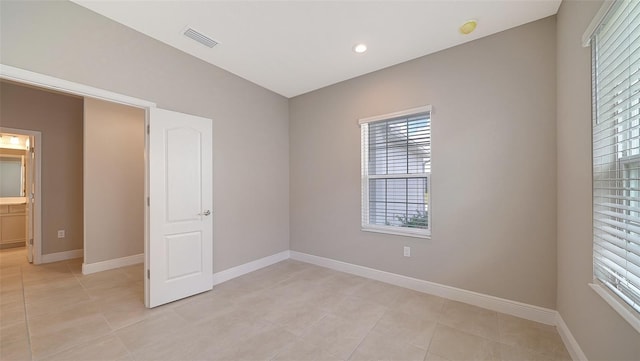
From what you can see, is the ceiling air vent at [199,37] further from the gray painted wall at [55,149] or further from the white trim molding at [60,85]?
the gray painted wall at [55,149]

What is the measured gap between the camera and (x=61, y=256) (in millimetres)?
4289

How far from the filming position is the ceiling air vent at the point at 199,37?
2.59 m

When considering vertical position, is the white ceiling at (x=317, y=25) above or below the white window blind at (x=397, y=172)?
above

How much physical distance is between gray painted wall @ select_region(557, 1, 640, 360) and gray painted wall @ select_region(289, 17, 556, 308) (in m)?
0.15

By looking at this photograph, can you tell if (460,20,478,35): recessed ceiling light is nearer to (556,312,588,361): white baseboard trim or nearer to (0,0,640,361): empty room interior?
(0,0,640,361): empty room interior

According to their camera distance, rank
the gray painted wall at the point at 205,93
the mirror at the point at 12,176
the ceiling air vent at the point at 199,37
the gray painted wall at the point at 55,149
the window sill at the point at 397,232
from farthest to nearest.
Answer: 1. the mirror at the point at 12,176
2. the gray painted wall at the point at 55,149
3. the window sill at the point at 397,232
4. the ceiling air vent at the point at 199,37
5. the gray painted wall at the point at 205,93

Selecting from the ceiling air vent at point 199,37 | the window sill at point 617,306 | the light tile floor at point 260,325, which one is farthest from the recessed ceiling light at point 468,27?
the light tile floor at point 260,325

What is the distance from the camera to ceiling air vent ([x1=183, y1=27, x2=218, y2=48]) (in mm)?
2592

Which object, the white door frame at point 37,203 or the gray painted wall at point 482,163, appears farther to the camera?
the white door frame at point 37,203

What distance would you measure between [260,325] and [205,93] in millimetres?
2831

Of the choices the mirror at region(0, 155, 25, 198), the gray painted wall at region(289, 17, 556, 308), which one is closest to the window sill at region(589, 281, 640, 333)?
the gray painted wall at region(289, 17, 556, 308)

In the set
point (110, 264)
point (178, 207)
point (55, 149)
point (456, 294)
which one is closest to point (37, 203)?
point (55, 149)

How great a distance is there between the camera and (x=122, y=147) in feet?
13.6

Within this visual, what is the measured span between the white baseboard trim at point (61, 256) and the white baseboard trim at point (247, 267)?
10.4 feet
